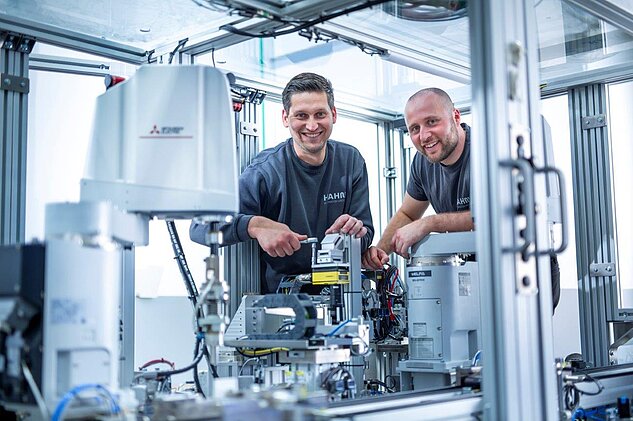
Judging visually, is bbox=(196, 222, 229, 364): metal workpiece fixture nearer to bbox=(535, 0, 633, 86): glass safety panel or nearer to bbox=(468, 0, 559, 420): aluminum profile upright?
bbox=(468, 0, 559, 420): aluminum profile upright

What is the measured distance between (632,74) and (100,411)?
424 centimetres

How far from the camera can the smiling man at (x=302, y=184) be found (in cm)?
484

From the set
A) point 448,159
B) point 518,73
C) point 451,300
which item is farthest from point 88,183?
point 448,159

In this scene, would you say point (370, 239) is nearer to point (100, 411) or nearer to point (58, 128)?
point (58, 128)

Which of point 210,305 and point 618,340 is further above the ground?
point 210,305

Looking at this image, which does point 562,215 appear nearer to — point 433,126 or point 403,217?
point 433,126

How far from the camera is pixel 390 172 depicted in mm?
6262

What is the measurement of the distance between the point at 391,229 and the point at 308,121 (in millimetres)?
990

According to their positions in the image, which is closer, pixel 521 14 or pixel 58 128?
pixel 521 14

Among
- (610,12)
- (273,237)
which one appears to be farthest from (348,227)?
(610,12)

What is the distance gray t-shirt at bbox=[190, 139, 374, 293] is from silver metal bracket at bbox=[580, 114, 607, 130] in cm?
148

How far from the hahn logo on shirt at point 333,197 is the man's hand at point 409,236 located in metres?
0.77

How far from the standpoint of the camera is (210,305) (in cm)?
292

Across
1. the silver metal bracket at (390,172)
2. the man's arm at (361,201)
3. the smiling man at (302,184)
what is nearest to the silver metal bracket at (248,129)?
the smiling man at (302,184)
